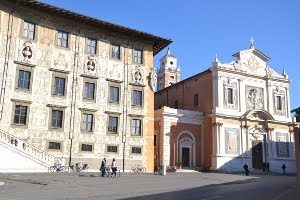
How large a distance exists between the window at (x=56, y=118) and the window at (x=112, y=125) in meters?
4.32

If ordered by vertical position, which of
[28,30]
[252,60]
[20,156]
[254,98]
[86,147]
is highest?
[252,60]

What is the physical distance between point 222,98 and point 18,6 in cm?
2347

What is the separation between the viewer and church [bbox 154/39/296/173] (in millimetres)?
41750

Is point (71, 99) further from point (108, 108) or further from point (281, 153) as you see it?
point (281, 153)

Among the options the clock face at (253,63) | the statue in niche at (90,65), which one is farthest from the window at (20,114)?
the clock face at (253,63)

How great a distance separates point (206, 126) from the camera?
1725 inches

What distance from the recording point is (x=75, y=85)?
1284 inches

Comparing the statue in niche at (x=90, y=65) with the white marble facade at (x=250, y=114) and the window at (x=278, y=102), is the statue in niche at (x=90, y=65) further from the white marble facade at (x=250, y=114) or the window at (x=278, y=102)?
the window at (x=278, y=102)

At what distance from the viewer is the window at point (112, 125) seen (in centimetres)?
3391

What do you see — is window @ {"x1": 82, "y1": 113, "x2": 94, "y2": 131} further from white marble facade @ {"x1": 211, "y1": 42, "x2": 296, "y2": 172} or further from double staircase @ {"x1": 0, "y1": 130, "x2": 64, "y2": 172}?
white marble facade @ {"x1": 211, "y1": 42, "x2": 296, "y2": 172}

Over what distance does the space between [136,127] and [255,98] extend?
17.9 metres

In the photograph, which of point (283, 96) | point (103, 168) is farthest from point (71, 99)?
point (283, 96)

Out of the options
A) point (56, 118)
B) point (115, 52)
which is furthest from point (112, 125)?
point (115, 52)

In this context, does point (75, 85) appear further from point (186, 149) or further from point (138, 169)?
point (186, 149)
